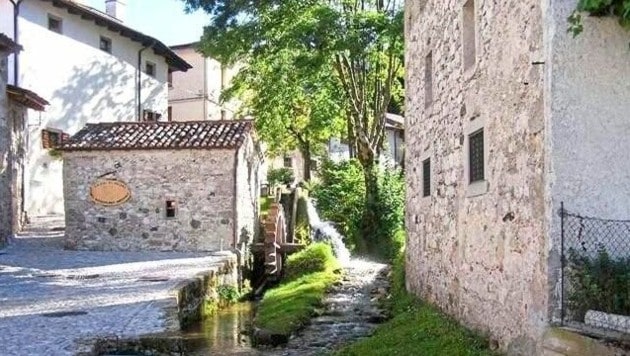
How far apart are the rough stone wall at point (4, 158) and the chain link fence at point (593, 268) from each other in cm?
1547

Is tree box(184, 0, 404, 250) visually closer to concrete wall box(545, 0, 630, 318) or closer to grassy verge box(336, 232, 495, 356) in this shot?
grassy verge box(336, 232, 495, 356)

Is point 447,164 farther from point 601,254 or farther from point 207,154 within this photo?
point 207,154

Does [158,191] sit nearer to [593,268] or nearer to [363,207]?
[363,207]

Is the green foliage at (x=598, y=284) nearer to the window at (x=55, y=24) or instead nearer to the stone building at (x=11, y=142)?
the stone building at (x=11, y=142)

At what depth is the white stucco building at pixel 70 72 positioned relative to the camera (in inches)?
966

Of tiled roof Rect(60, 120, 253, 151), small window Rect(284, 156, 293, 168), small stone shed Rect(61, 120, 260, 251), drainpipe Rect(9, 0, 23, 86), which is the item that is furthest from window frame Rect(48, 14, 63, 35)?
small window Rect(284, 156, 293, 168)

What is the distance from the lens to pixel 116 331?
8875mm

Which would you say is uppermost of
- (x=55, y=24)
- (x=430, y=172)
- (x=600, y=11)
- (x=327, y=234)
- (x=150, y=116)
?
(x=55, y=24)

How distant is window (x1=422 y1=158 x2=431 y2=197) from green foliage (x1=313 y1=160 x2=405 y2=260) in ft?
34.1

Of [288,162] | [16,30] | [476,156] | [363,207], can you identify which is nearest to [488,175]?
[476,156]

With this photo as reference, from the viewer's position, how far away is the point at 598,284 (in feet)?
17.9

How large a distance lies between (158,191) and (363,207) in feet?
25.0

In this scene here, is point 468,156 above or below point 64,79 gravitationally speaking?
below

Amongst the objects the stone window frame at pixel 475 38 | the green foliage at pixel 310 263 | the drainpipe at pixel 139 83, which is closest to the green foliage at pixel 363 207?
the green foliage at pixel 310 263
